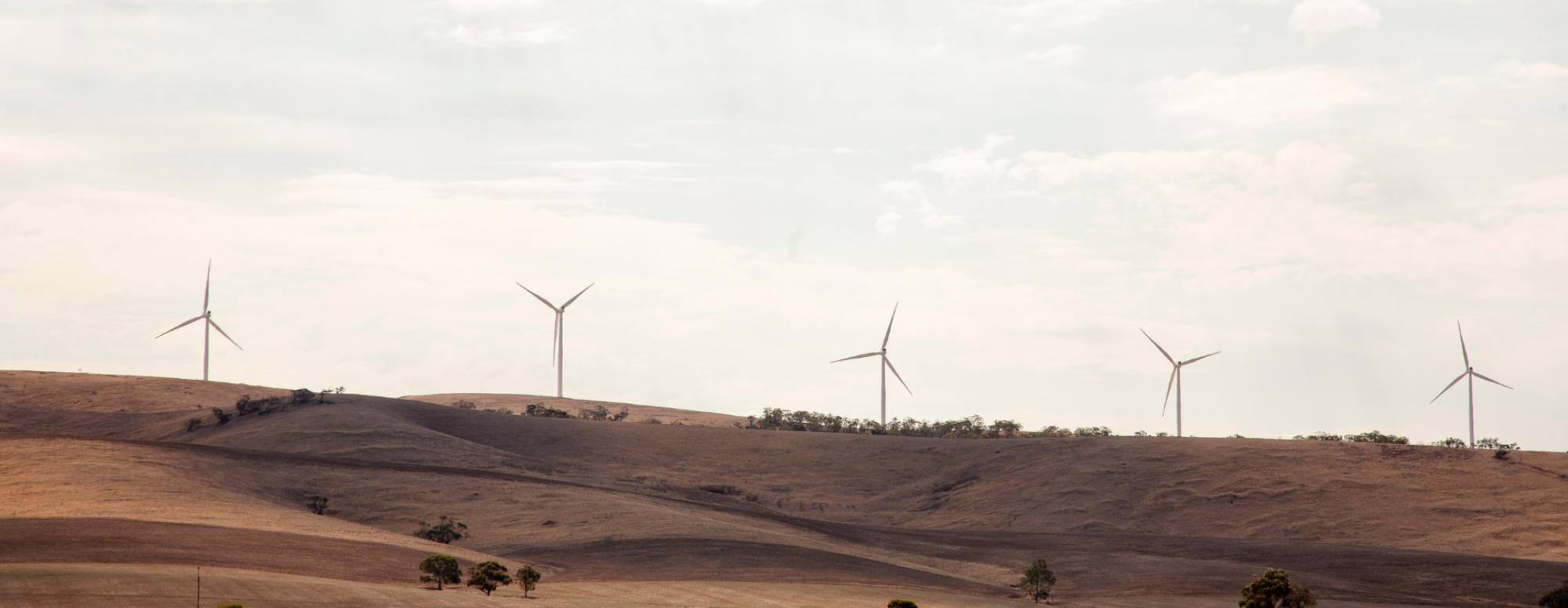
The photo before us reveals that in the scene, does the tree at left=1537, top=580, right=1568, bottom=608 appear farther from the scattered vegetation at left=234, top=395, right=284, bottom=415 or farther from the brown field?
the scattered vegetation at left=234, top=395, right=284, bottom=415

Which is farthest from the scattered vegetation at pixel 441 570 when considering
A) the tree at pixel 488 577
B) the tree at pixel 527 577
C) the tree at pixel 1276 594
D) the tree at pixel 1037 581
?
the tree at pixel 1276 594

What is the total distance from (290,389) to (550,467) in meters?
48.3

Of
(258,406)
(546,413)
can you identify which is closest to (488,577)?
(258,406)

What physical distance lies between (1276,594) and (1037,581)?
9.41 m

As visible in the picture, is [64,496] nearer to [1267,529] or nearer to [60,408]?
[60,408]

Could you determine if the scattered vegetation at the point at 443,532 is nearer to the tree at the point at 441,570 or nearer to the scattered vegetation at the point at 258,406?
the tree at the point at 441,570

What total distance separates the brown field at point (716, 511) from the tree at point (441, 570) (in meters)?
1.15

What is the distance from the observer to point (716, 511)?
68.2 m

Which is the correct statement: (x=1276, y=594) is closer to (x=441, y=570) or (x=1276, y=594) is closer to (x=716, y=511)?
(x=441, y=570)

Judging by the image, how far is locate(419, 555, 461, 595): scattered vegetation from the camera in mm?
41219

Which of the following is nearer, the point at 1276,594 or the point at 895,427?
the point at 1276,594

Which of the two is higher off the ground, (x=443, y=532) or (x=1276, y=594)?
(x=443, y=532)

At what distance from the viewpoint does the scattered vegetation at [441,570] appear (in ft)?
135

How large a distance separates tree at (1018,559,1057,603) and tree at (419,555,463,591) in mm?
23014
